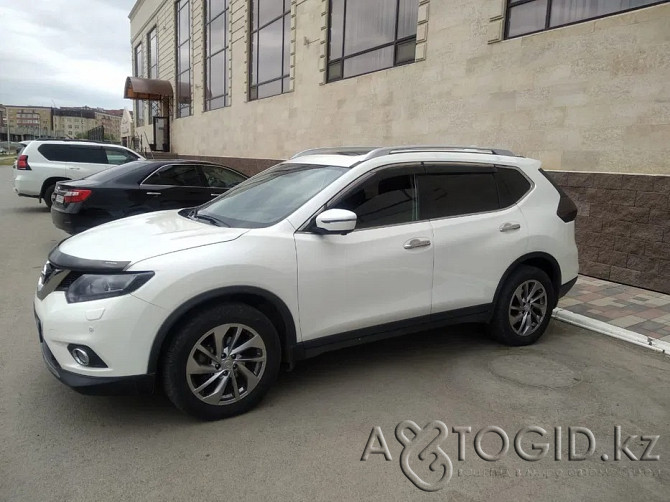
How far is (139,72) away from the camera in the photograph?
4119 centimetres

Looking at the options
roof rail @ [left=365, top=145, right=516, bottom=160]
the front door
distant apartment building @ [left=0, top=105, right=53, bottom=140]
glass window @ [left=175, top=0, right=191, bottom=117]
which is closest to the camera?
the front door

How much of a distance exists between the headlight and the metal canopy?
29702 millimetres

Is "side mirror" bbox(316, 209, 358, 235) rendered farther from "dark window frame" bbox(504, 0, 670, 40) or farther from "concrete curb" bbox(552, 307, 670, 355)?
"dark window frame" bbox(504, 0, 670, 40)

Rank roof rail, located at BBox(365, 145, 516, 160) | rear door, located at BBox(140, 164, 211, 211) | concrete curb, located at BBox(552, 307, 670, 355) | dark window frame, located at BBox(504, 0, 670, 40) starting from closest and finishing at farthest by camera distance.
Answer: roof rail, located at BBox(365, 145, 516, 160), concrete curb, located at BBox(552, 307, 670, 355), dark window frame, located at BBox(504, 0, 670, 40), rear door, located at BBox(140, 164, 211, 211)

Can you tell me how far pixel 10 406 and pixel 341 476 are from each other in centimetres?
221

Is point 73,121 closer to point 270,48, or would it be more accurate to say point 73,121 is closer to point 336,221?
point 270,48

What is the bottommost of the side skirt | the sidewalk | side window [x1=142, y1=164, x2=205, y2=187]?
the sidewalk

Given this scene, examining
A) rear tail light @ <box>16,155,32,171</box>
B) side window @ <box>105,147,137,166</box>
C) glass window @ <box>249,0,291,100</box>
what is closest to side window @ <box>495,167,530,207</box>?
side window @ <box>105,147,137,166</box>

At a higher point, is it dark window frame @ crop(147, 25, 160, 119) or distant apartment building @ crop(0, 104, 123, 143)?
distant apartment building @ crop(0, 104, 123, 143)

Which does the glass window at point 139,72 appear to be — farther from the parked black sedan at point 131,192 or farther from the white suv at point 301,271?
the white suv at point 301,271

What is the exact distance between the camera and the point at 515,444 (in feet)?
9.72

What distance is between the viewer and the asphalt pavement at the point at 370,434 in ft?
8.33

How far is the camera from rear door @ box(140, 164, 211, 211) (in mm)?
7797

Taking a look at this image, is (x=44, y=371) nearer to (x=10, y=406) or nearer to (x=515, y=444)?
(x=10, y=406)
